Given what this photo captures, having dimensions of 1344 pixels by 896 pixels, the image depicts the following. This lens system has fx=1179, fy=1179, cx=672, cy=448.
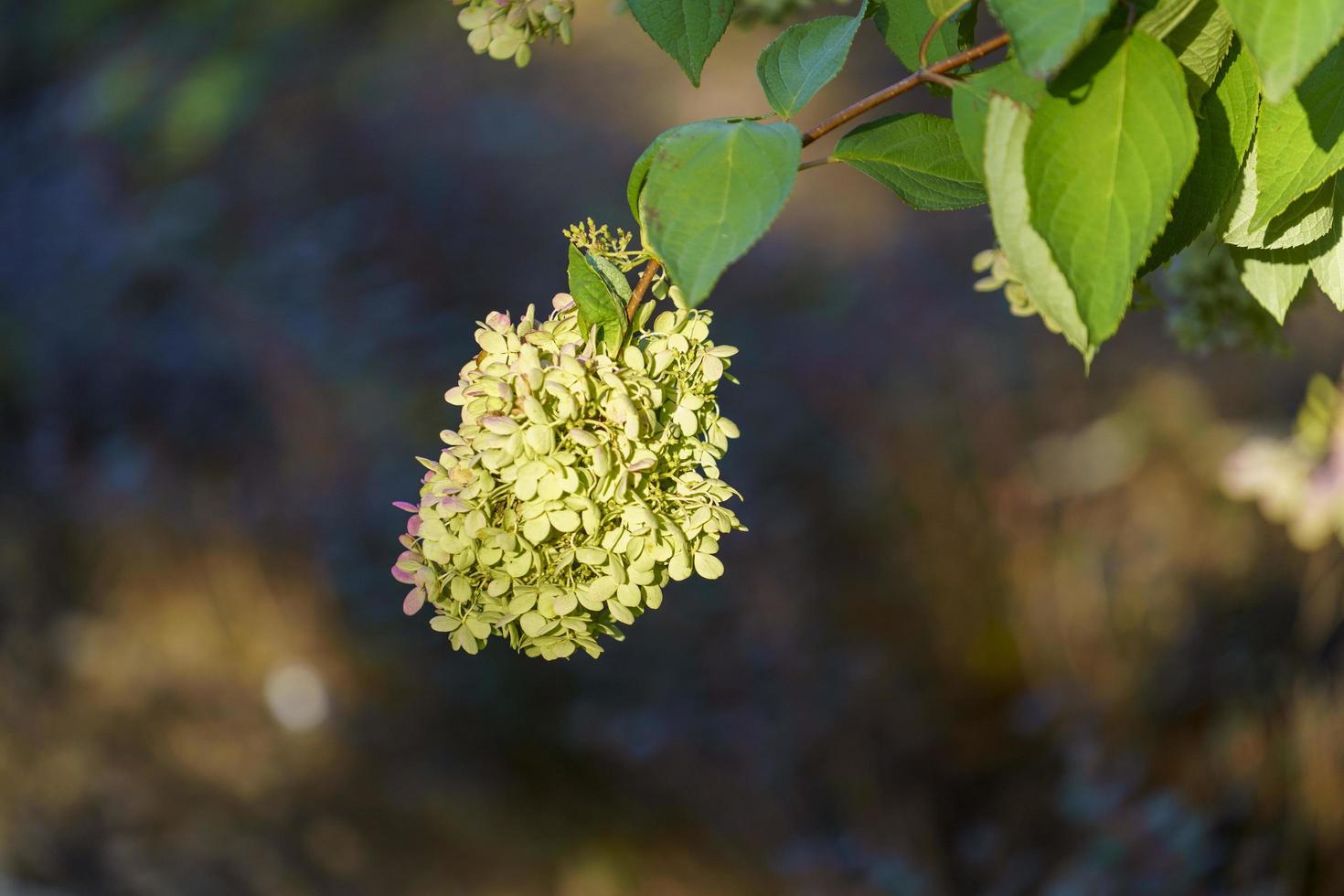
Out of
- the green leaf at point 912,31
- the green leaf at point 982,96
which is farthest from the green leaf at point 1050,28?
the green leaf at point 912,31

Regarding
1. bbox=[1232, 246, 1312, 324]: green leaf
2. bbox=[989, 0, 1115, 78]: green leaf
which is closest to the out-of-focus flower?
bbox=[1232, 246, 1312, 324]: green leaf

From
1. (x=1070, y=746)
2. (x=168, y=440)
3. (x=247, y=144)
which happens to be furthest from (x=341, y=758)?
(x=247, y=144)

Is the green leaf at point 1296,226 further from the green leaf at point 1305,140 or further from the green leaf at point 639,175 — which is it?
the green leaf at point 639,175

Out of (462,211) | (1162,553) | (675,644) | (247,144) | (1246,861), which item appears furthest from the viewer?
(247,144)

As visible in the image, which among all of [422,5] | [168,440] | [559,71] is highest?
[422,5]

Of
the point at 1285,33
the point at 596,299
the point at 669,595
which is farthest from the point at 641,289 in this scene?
the point at 669,595

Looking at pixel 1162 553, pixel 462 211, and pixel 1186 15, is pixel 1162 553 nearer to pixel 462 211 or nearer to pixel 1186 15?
pixel 1186 15

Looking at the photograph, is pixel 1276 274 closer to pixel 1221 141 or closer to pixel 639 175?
pixel 1221 141

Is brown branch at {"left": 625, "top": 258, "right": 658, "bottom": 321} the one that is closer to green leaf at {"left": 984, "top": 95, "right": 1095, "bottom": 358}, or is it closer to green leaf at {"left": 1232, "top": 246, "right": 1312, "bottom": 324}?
green leaf at {"left": 984, "top": 95, "right": 1095, "bottom": 358}

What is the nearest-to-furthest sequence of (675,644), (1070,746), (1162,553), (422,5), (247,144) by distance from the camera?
(1070,746) → (1162,553) → (675,644) → (247,144) → (422,5)
